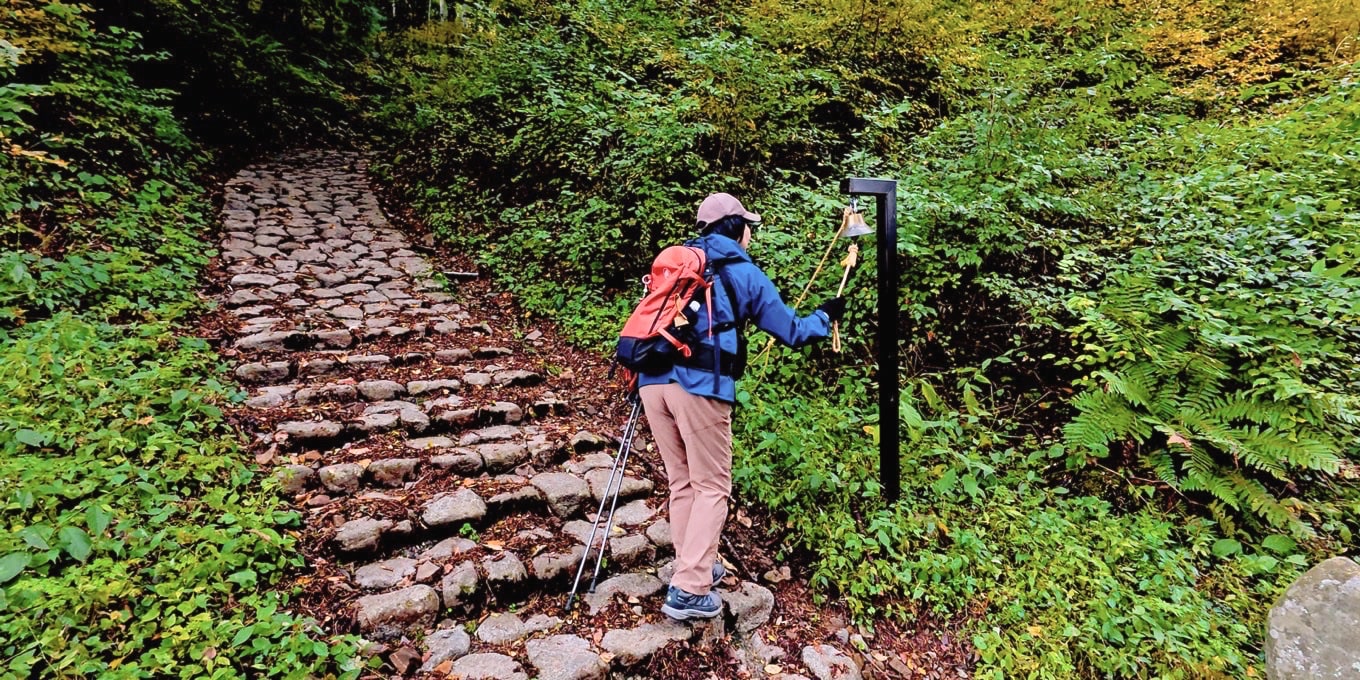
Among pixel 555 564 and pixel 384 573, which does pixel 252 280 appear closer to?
pixel 384 573

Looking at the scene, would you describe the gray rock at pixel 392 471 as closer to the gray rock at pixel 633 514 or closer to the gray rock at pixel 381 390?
the gray rock at pixel 381 390

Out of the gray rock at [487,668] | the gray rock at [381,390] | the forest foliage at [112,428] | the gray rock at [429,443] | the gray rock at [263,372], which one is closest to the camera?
the forest foliage at [112,428]

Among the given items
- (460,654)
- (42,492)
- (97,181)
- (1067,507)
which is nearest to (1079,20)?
(1067,507)

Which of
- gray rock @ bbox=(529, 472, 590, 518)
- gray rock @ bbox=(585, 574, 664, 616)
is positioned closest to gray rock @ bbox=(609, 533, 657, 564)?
gray rock @ bbox=(585, 574, 664, 616)

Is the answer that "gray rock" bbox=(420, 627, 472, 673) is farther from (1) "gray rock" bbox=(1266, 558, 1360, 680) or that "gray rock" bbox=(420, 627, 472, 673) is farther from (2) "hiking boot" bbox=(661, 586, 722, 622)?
(1) "gray rock" bbox=(1266, 558, 1360, 680)

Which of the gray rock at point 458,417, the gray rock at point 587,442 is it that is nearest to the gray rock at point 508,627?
the gray rock at point 587,442

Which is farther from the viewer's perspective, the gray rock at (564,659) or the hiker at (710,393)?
the hiker at (710,393)

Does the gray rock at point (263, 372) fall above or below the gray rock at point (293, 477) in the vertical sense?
above

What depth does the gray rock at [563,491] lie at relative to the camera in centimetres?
416

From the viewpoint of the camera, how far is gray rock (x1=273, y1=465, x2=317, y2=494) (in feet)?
12.2

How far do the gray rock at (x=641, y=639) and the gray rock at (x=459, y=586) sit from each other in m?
0.81

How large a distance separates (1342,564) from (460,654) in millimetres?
4867

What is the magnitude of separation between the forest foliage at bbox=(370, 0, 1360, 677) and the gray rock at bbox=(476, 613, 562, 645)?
1.78m

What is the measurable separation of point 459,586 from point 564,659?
2.48 ft
